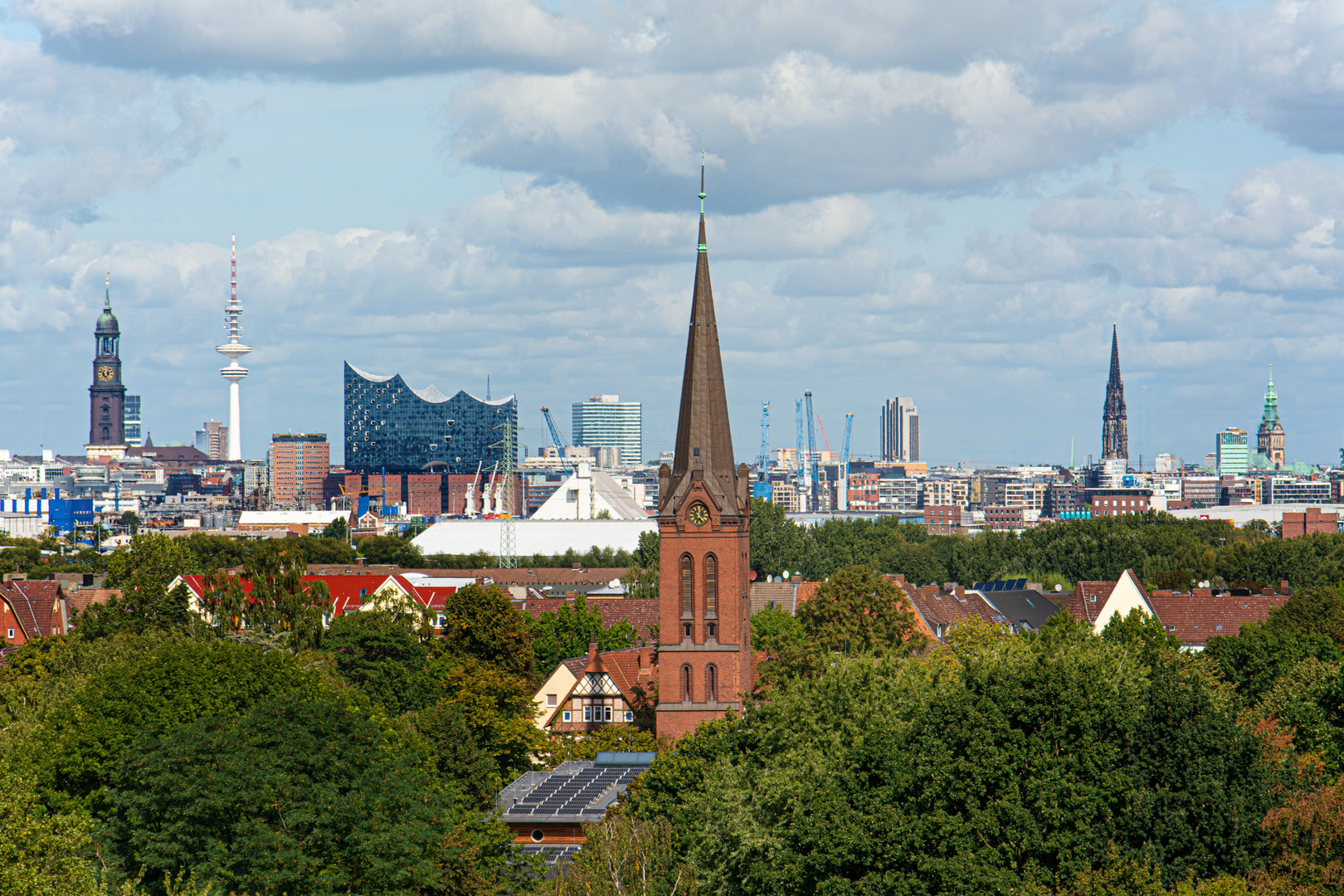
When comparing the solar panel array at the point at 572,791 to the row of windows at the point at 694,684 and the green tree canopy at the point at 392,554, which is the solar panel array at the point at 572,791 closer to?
the row of windows at the point at 694,684

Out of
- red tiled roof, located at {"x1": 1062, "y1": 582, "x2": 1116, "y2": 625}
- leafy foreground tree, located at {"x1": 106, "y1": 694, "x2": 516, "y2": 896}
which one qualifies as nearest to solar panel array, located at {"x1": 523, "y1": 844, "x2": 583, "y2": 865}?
leafy foreground tree, located at {"x1": 106, "y1": 694, "x2": 516, "y2": 896}

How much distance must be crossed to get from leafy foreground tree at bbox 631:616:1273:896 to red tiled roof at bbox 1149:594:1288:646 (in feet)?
226

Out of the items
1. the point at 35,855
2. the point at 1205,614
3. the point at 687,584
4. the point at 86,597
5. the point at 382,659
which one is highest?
the point at 687,584

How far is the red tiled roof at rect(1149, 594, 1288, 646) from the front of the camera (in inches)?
4373

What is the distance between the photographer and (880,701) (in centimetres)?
5038

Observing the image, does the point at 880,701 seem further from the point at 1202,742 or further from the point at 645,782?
the point at 1202,742

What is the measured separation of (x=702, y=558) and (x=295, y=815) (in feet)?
99.5

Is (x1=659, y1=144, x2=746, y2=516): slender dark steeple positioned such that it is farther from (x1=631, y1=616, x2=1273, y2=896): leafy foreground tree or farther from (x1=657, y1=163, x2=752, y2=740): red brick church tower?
(x1=631, y1=616, x2=1273, y2=896): leafy foreground tree

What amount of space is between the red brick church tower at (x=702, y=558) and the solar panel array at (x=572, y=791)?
15.7 feet

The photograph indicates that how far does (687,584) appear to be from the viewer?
70.0 metres

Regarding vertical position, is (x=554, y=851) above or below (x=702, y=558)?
below

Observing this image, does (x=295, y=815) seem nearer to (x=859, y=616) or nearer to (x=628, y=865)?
(x=628, y=865)

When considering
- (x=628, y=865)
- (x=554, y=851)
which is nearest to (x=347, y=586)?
(x=554, y=851)

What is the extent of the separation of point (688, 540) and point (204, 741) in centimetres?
2782
